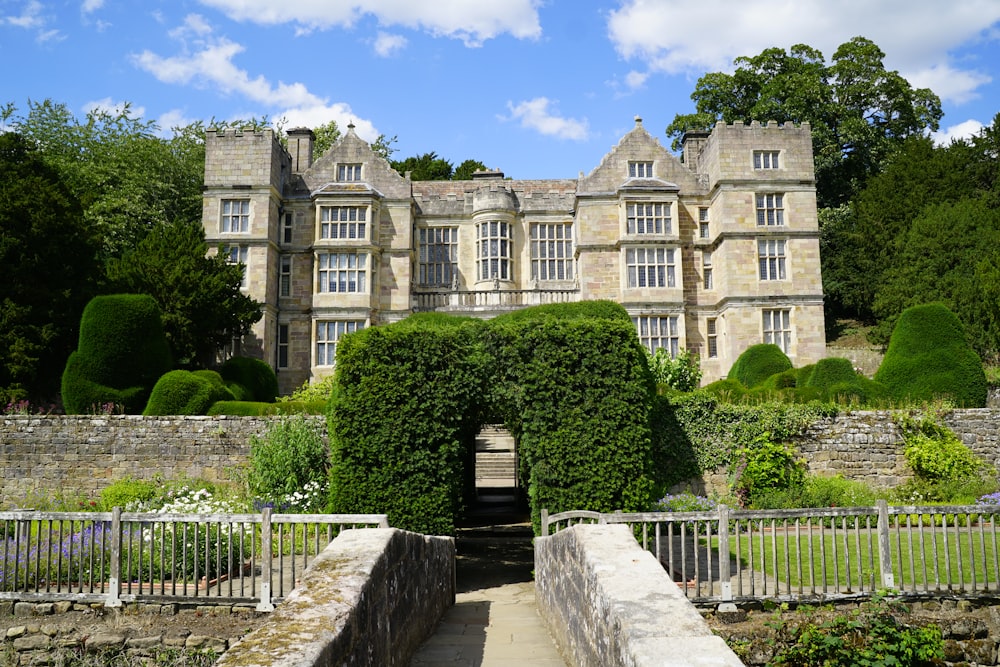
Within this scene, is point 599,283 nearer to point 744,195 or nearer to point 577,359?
point 744,195

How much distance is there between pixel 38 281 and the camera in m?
24.3

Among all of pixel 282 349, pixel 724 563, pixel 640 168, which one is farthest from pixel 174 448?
pixel 640 168

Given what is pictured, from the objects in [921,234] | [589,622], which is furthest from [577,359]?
[921,234]

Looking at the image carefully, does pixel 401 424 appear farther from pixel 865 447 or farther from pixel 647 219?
pixel 647 219

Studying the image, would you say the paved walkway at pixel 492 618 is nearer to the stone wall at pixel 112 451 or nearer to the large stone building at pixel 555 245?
the stone wall at pixel 112 451

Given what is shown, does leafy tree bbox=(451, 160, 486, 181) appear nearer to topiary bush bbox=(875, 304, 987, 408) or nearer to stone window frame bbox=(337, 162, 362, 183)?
stone window frame bbox=(337, 162, 362, 183)

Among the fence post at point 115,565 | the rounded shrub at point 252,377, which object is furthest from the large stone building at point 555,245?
the fence post at point 115,565

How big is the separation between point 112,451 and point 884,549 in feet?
53.4

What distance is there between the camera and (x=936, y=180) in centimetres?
3931

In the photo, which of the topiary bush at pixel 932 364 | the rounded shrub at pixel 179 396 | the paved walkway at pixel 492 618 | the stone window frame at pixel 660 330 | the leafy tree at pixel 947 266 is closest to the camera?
the paved walkway at pixel 492 618

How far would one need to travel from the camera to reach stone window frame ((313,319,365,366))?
30.8 metres

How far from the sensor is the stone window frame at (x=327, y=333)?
30.8 metres

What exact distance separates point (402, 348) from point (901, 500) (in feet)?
38.8

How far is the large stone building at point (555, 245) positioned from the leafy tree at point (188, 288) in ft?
5.73
